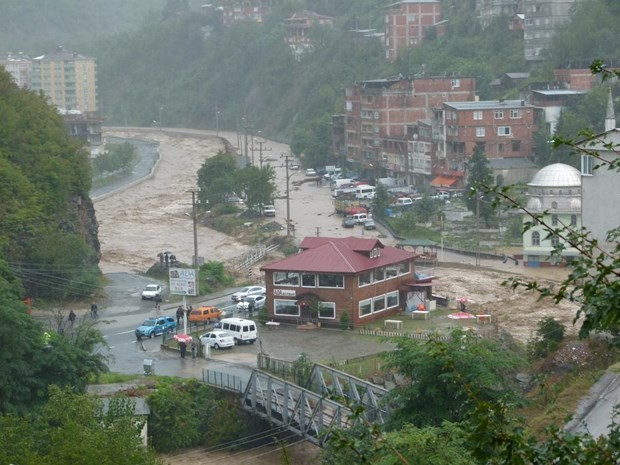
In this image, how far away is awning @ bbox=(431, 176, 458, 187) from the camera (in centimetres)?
4692

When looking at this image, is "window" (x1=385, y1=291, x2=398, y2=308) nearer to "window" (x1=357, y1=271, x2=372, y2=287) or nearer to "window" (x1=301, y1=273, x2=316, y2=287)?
"window" (x1=357, y1=271, x2=372, y2=287)

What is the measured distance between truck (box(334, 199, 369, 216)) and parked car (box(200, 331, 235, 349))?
1867cm

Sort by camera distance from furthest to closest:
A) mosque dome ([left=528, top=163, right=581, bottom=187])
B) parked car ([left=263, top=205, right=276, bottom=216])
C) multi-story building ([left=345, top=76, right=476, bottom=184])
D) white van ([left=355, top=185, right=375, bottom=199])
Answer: multi-story building ([left=345, top=76, right=476, bottom=184]) < white van ([left=355, top=185, right=375, bottom=199]) < parked car ([left=263, top=205, right=276, bottom=216]) < mosque dome ([left=528, top=163, right=581, bottom=187])

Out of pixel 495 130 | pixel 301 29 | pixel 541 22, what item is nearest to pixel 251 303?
pixel 495 130

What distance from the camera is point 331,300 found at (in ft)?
84.1

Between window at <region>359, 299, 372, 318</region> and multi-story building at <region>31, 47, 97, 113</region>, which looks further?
multi-story building at <region>31, 47, 97, 113</region>

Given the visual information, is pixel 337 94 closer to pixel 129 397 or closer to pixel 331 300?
pixel 331 300

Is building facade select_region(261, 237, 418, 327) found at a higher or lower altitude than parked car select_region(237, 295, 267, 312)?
higher

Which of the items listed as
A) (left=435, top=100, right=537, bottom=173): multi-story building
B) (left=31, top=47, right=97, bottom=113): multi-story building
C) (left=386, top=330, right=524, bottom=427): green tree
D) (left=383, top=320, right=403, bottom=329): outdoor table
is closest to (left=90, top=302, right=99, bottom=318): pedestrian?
(left=383, top=320, right=403, bottom=329): outdoor table

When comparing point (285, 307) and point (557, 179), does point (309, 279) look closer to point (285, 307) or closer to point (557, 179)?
point (285, 307)

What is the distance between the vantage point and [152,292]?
1161 inches

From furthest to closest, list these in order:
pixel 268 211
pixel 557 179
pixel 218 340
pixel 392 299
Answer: pixel 268 211
pixel 557 179
pixel 392 299
pixel 218 340

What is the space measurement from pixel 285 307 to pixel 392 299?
2281 millimetres

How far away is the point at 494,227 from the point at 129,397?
70.4 feet
